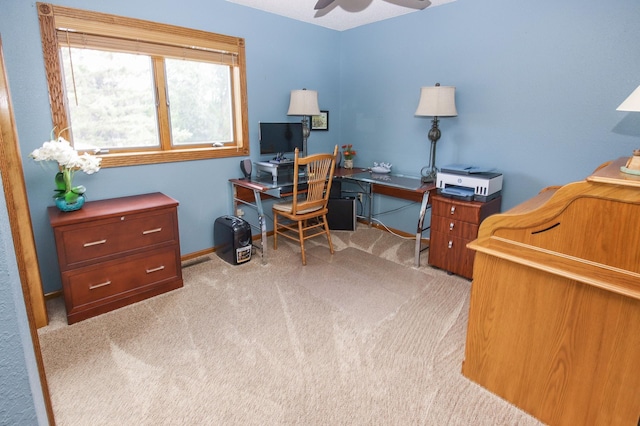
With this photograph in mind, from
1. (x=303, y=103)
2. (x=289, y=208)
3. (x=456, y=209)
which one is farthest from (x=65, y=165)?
(x=456, y=209)

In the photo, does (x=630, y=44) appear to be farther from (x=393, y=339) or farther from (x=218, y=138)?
(x=218, y=138)

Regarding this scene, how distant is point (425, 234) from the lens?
3.85m

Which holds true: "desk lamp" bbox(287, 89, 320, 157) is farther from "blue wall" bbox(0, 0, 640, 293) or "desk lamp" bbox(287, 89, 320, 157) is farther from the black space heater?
the black space heater

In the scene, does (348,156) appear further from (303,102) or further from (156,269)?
(156,269)

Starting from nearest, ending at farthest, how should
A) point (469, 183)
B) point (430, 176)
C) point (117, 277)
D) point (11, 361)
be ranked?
point (11, 361)
point (117, 277)
point (469, 183)
point (430, 176)

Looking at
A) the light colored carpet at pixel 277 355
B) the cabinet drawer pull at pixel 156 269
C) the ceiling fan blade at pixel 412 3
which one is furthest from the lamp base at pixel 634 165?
the cabinet drawer pull at pixel 156 269

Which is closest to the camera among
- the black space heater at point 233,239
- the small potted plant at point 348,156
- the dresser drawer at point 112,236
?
the dresser drawer at point 112,236

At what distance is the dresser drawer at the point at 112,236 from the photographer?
2.28 metres

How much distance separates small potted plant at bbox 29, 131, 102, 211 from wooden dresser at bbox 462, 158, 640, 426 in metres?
2.51

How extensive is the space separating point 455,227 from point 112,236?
8.47 ft

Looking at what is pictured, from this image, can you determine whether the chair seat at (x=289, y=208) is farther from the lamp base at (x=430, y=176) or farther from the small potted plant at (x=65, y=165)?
the small potted plant at (x=65, y=165)

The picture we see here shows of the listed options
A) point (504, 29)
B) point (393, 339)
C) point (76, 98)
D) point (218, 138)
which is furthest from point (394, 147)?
point (76, 98)

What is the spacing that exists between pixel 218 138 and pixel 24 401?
3.18 meters

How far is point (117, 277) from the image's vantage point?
2506 millimetres
